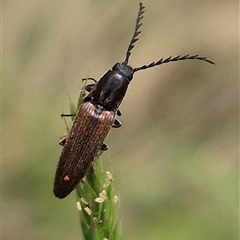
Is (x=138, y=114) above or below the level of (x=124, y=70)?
above

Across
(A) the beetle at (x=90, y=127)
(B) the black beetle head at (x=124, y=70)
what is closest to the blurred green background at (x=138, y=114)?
(A) the beetle at (x=90, y=127)

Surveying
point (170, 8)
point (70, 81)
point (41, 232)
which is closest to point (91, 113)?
point (41, 232)

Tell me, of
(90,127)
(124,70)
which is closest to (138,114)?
(124,70)

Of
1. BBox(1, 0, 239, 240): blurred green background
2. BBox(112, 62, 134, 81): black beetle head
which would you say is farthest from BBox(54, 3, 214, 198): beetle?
BBox(1, 0, 239, 240): blurred green background

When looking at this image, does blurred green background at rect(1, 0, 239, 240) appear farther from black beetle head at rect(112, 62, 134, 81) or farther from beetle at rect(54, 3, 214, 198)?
black beetle head at rect(112, 62, 134, 81)

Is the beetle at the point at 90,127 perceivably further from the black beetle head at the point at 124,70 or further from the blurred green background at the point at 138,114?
the blurred green background at the point at 138,114

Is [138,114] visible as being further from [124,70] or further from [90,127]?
[90,127]
